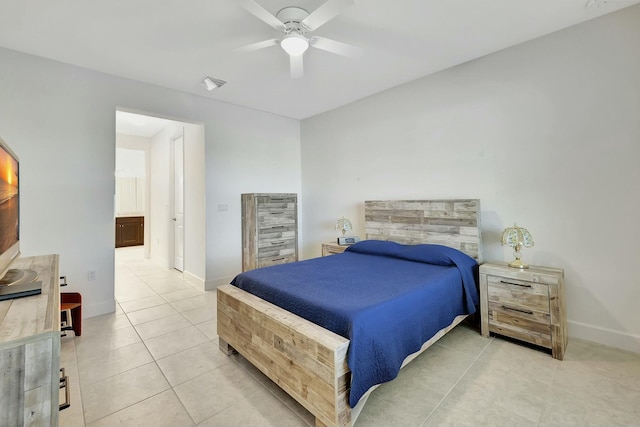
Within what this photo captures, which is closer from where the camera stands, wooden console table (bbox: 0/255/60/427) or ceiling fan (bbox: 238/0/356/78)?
wooden console table (bbox: 0/255/60/427)

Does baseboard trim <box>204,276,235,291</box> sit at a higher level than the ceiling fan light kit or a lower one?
lower

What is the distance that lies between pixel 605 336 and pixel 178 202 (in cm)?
561

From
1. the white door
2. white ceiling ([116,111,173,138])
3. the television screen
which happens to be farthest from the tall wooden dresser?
the television screen

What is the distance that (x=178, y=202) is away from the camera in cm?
500

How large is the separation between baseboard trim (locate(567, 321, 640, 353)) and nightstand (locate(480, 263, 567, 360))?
195mm

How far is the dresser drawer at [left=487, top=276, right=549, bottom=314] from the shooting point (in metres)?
2.21

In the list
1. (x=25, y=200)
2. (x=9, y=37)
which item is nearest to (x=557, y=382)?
(x=25, y=200)

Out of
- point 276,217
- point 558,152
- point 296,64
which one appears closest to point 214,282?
point 276,217

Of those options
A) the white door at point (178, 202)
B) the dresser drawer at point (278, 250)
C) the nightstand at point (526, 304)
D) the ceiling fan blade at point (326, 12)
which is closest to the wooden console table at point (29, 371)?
the ceiling fan blade at point (326, 12)

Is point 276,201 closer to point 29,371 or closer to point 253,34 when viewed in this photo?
point 253,34

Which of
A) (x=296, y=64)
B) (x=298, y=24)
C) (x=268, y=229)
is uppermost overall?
(x=298, y=24)

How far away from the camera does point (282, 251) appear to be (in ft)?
14.0

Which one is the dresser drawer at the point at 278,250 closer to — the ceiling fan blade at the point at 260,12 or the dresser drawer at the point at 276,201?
the dresser drawer at the point at 276,201

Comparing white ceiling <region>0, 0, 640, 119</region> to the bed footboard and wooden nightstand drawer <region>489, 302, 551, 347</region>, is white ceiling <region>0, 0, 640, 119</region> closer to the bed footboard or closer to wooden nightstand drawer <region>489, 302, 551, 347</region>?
the bed footboard
